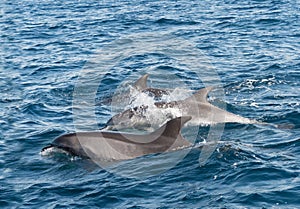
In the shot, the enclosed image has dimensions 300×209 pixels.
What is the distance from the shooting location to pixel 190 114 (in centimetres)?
1736

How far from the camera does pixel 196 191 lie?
12047 mm

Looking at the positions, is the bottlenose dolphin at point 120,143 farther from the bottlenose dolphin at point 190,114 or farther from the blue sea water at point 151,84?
the bottlenose dolphin at point 190,114

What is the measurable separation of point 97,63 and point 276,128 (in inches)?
458

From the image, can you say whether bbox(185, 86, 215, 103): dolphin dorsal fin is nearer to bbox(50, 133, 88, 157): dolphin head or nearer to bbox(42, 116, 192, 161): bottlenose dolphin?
bbox(42, 116, 192, 161): bottlenose dolphin

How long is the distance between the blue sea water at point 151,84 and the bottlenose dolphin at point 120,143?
35 cm

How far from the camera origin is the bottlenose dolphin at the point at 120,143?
541 inches

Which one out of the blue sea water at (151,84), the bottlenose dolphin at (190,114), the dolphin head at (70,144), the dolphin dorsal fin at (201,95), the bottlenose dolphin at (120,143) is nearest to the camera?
the blue sea water at (151,84)

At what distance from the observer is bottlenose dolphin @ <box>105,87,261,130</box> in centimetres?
1681

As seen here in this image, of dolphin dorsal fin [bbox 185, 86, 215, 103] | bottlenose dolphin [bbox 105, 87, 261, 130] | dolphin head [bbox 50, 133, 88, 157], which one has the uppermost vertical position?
dolphin head [bbox 50, 133, 88, 157]

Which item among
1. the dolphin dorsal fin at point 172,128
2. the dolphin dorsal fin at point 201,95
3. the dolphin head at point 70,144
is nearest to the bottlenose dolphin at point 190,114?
the dolphin dorsal fin at point 201,95

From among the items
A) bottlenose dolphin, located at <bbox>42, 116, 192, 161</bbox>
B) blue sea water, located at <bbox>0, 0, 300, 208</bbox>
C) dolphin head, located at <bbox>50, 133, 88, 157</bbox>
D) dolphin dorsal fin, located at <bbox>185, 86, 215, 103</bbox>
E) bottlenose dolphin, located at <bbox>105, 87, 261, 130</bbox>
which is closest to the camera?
blue sea water, located at <bbox>0, 0, 300, 208</bbox>

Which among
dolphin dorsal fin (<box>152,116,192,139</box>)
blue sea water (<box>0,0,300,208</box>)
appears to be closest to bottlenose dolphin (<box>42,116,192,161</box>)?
dolphin dorsal fin (<box>152,116,192,139</box>)

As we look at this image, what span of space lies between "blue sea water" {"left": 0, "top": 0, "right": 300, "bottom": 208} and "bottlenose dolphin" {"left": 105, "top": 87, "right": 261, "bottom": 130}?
0.75m

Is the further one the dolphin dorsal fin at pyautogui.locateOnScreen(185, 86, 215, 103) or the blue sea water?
the dolphin dorsal fin at pyautogui.locateOnScreen(185, 86, 215, 103)
